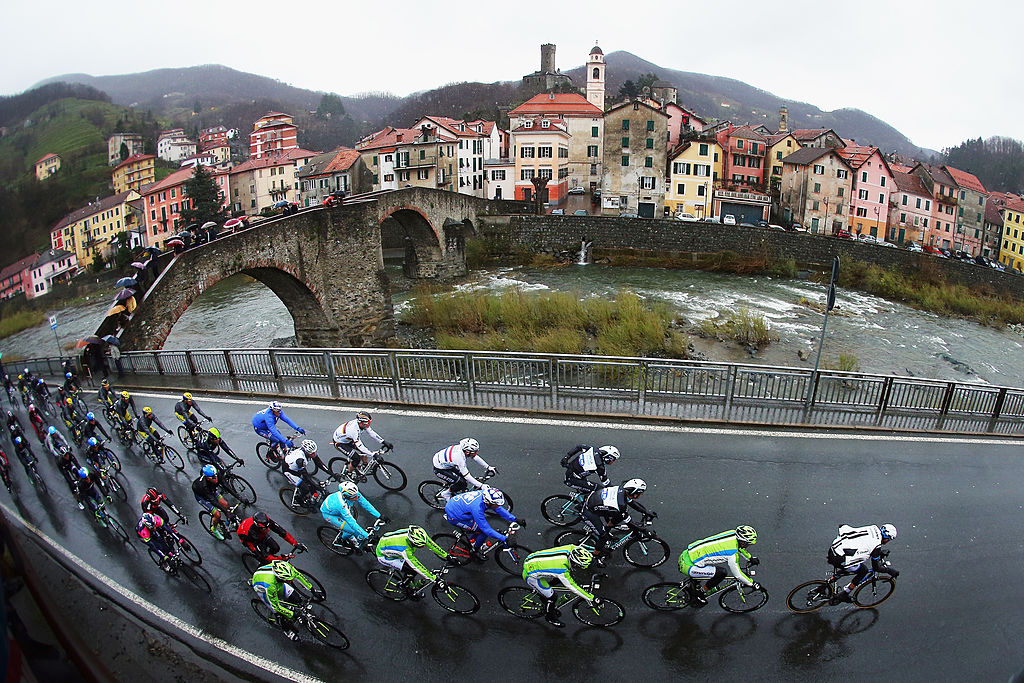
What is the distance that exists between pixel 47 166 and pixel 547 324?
29126mm

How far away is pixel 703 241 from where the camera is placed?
41219 mm

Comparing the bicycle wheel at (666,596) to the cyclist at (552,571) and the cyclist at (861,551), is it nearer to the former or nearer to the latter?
the cyclist at (552,571)

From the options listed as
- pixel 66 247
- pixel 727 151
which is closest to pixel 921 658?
pixel 66 247

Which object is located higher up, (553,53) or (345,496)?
(553,53)

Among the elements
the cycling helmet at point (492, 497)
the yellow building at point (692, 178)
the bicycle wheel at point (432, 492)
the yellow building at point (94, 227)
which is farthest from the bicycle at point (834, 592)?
the yellow building at point (692, 178)

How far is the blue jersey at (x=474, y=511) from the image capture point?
6.67m

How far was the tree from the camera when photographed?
4919cm

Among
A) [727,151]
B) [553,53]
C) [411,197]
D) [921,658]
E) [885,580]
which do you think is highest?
[553,53]

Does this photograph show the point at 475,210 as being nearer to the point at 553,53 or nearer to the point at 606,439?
the point at 606,439

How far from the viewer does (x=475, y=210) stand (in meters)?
43.8

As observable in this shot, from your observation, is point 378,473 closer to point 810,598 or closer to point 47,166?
point 810,598

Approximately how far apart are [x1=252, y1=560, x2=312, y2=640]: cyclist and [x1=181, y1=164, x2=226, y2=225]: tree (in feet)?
164

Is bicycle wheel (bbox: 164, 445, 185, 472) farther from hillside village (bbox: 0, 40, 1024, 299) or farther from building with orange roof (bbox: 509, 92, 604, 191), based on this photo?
building with orange roof (bbox: 509, 92, 604, 191)

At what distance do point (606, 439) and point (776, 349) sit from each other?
14.7 m
